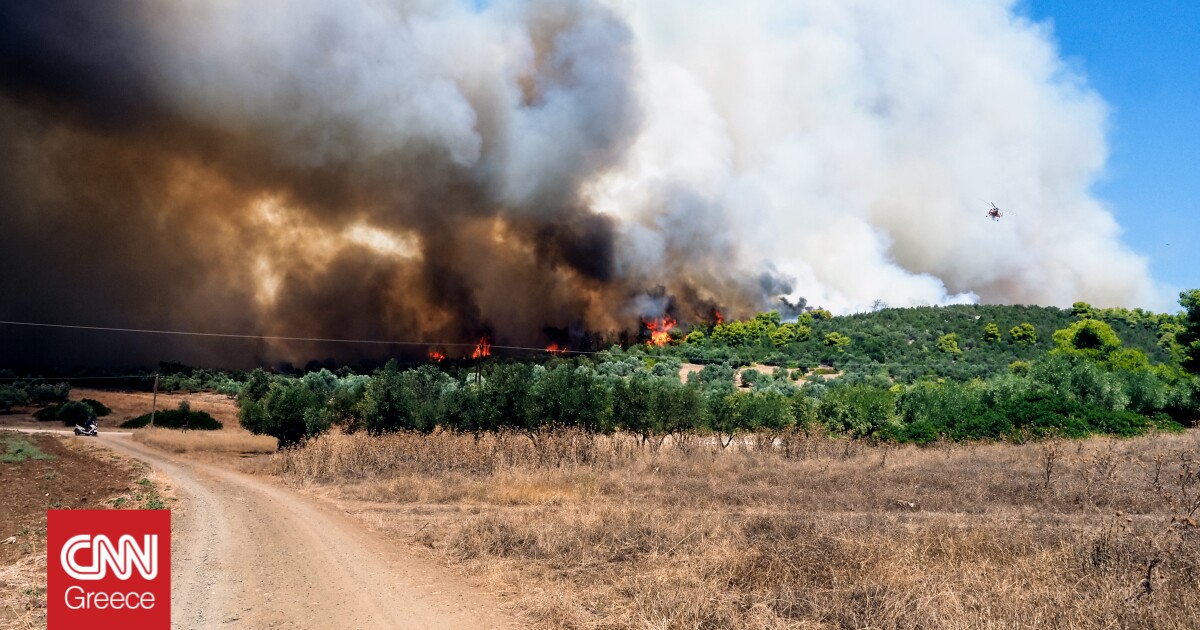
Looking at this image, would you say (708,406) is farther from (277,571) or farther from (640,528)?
(277,571)

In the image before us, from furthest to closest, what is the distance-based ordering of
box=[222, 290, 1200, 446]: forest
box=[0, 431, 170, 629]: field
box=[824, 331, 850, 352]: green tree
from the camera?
1. box=[824, 331, 850, 352]: green tree
2. box=[222, 290, 1200, 446]: forest
3. box=[0, 431, 170, 629]: field

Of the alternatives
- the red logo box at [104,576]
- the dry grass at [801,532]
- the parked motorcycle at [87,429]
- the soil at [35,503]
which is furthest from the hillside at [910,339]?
the red logo box at [104,576]

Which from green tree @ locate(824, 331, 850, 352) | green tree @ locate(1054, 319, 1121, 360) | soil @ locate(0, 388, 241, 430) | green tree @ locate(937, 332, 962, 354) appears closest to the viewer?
soil @ locate(0, 388, 241, 430)

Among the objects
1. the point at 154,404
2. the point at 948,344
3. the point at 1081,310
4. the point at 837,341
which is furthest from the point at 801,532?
the point at 1081,310

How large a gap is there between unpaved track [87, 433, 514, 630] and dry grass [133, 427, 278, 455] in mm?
31240

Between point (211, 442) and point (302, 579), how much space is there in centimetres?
4360

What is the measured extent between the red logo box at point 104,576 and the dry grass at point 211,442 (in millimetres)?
37309

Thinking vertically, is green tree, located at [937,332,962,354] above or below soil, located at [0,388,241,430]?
above

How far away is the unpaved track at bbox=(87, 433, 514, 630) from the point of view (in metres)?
8.75

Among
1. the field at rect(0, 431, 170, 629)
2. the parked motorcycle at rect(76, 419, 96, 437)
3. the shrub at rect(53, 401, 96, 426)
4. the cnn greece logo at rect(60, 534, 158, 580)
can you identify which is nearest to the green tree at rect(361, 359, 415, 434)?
the field at rect(0, 431, 170, 629)

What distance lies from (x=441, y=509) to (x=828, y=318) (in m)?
117

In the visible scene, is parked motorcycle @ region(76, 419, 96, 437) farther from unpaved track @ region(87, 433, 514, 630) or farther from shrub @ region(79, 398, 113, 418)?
unpaved track @ region(87, 433, 514, 630)

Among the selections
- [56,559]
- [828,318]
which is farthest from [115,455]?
[828,318]

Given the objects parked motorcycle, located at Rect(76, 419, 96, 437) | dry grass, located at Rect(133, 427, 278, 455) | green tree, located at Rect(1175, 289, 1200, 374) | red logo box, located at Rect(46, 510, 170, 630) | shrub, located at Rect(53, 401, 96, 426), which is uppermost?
green tree, located at Rect(1175, 289, 1200, 374)
